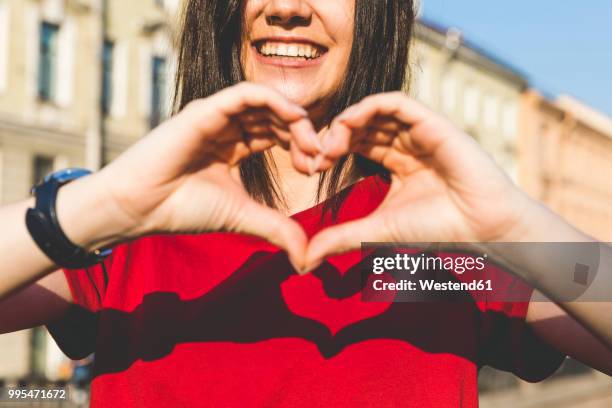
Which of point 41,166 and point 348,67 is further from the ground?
point 348,67

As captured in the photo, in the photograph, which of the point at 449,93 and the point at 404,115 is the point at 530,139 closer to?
the point at 449,93

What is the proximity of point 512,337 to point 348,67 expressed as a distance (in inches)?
27.2

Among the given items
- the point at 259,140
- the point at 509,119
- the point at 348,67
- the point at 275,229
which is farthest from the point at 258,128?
the point at 509,119

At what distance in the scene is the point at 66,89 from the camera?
1700 cm

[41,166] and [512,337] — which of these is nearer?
[512,337]

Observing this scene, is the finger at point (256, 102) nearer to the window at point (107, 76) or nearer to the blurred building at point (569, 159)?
the window at point (107, 76)

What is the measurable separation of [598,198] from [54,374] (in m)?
38.2

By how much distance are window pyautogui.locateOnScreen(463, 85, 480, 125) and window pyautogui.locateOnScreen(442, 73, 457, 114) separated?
3.90 feet

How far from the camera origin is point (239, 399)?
158 centimetres

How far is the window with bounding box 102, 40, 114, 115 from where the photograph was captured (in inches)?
712

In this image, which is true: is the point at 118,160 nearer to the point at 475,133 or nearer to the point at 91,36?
the point at 91,36

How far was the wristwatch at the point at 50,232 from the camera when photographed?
53.3 inches

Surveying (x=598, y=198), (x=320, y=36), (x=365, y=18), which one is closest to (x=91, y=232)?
(x=320, y=36)

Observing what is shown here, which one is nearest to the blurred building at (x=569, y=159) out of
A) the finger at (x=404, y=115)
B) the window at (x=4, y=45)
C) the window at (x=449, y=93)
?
the window at (x=449, y=93)
